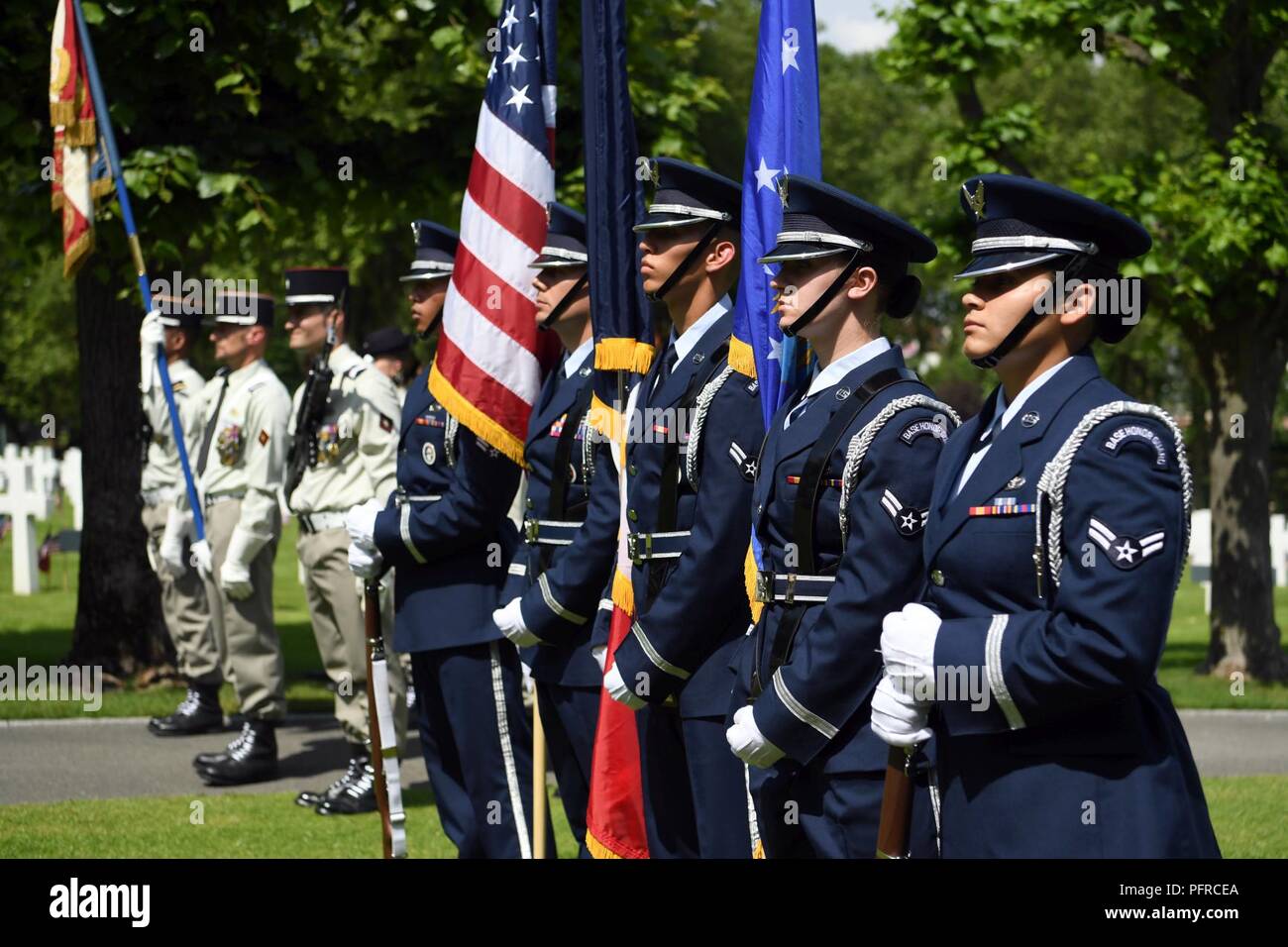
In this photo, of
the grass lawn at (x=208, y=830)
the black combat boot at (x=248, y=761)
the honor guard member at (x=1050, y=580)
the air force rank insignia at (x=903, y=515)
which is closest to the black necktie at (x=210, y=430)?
the black combat boot at (x=248, y=761)

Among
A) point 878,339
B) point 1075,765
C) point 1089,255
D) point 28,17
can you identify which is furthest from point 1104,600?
point 28,17

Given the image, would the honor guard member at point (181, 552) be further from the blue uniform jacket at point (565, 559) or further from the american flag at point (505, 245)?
the blue uniform jacket at point (565, 559)

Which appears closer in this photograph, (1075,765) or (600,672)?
(1075,765)

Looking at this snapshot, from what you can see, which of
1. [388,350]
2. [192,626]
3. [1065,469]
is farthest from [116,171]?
[1065,469]

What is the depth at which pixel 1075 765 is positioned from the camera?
385cm

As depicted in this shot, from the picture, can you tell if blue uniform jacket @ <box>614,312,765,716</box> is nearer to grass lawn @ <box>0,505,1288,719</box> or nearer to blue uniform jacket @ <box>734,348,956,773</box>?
blue uniform jacket @ <box>734,348,956,773</box>

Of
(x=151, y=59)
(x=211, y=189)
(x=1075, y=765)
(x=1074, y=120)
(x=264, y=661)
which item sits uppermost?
(x=1074, y=120)

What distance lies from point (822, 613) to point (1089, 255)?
114cm

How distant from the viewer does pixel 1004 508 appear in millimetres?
3941

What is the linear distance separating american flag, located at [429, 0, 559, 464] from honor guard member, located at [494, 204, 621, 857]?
185 mm

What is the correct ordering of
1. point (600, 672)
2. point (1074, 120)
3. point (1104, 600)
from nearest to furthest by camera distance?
point (1104, 600)
point (600, 672)
point (1074, 120)

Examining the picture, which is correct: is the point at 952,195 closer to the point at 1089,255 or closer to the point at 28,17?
the point at 28,17

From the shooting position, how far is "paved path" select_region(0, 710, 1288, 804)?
980 cm

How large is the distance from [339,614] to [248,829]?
1.43 metres
